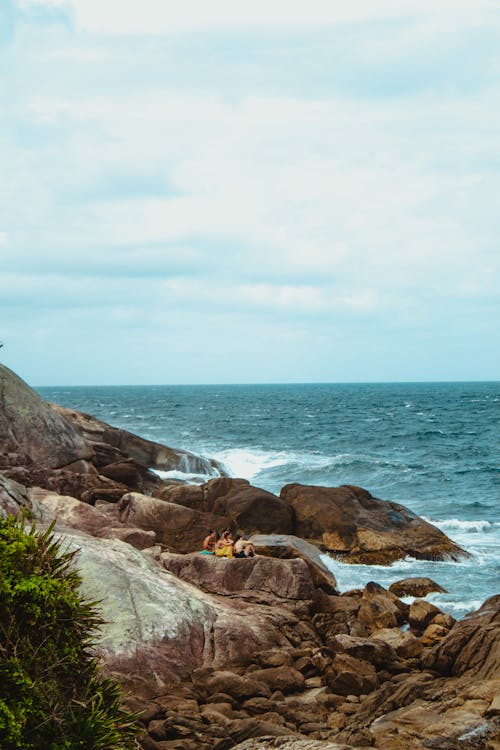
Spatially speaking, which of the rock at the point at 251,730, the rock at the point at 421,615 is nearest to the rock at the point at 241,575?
the rock at the point at 421,615

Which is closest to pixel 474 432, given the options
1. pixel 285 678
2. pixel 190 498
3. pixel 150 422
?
pixel 150 422

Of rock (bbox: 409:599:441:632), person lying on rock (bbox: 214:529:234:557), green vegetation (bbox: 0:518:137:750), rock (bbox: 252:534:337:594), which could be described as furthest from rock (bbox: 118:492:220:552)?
green vegetation (bbox: 0:518:137:750)

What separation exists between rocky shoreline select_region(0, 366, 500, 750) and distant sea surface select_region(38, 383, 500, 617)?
3966 mm

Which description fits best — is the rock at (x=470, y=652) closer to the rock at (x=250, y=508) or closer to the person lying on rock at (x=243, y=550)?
the person lying on rock at (x=243, y=550)

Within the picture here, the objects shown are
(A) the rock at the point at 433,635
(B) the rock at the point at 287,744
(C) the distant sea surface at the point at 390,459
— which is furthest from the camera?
(C) the distant sea surface at the point at 390,459

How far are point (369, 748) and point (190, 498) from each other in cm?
1841

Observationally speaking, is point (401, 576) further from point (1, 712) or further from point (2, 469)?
point (1, 712)

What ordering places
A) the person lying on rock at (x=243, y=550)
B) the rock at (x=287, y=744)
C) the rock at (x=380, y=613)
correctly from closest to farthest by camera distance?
1. the rock at (x=287, y=744)
2. the rock at (x=380, y=613)
3. the person lying on rock at (x=243, y=550)

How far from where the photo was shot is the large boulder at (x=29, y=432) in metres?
23.3

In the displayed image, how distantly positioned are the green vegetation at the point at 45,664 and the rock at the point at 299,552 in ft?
37.1

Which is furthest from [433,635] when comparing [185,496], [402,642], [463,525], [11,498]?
[463,525]

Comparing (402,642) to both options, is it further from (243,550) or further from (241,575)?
(243,550)

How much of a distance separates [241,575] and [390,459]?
126ft

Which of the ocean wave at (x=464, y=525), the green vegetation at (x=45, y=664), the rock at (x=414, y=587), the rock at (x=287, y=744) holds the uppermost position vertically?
the green vegetation at (x=45, y=664)
